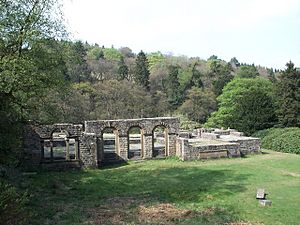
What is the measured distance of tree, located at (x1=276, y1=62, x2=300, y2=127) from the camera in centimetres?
3844

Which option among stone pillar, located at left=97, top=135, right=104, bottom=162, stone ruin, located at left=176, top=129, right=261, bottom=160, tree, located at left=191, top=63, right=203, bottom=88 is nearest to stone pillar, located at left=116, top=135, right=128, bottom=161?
stone pillar, located at left=97, top=135, right=104, bottom=162

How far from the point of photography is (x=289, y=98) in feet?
128

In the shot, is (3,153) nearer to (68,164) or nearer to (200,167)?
(68,164)

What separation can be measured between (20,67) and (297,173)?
53.0 ft

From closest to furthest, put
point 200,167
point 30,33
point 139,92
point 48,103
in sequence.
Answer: point 30,33 → point 48,103 → point 200,167 → point 139,92

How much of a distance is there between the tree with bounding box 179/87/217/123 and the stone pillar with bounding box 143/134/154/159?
29.2 meters

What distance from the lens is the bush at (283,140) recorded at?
3275cm

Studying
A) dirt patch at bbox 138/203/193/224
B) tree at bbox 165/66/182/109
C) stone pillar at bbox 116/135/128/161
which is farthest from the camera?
tree at bbox 165/66/182/109

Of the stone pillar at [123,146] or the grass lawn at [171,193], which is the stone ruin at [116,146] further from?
the grass lawn at [171,193]

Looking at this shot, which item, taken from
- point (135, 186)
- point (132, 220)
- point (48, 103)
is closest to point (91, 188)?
point (135, 186)

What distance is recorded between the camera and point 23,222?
10.5m

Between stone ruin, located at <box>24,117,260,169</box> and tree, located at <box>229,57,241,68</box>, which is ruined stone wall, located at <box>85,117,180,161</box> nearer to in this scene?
stone ruin, located at <box>24,117,260,169</box>

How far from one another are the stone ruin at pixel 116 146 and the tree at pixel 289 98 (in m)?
10.1

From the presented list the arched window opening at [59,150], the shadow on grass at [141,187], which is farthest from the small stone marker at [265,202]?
the arched window opening at [59,150]
